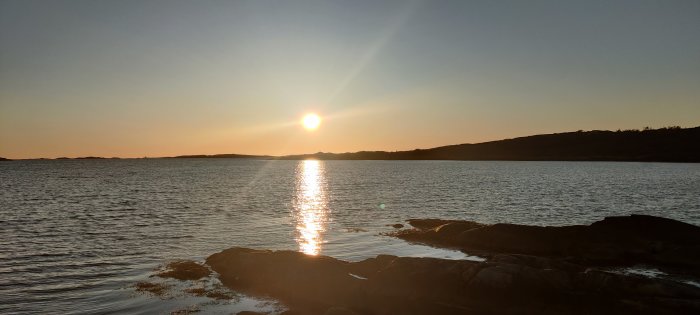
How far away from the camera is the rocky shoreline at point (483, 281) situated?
2272cm

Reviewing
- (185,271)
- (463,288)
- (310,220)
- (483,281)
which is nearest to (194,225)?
(310,220)

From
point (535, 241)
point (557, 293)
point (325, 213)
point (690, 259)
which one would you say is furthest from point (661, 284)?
point (325, 213)

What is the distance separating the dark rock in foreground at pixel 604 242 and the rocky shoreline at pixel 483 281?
0.35 feet

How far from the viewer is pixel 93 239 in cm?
→ 4228

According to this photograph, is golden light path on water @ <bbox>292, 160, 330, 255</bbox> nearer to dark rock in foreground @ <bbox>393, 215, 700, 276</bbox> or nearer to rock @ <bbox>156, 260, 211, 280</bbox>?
rock @ <bbox>156, 260, 211, 280</bbox>

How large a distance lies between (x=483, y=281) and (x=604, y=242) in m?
16.6

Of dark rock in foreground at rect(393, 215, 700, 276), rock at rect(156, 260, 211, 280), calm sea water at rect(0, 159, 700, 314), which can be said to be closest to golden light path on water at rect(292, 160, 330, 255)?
calm sea water at rect(0, 159, 700, 314)

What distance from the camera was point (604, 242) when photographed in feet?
118

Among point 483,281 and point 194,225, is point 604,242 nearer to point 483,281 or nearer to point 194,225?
point 483,281

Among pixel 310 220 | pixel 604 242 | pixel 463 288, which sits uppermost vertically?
pixel 604 242

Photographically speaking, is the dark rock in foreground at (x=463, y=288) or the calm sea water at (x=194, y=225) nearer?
the dark rock in foreground at (x=463, y=288)

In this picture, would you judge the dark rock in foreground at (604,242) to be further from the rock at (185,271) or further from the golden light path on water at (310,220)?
the rock at (185,271)

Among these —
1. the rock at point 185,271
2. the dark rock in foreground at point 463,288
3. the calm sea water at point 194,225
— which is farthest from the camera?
the rock at point 185,271

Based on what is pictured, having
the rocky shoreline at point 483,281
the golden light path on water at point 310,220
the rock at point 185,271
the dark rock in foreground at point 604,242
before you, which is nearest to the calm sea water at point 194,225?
the golden light path on water at point 310,220
